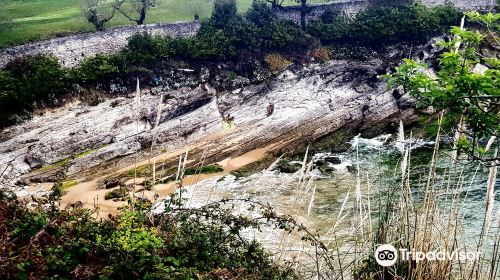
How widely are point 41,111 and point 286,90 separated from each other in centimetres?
1732

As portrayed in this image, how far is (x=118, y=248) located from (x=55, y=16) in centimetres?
3852

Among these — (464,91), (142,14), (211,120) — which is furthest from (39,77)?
(464,91)

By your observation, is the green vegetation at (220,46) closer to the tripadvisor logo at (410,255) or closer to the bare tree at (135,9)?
the bare tree at (135,9)

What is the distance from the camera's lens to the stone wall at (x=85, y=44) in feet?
102

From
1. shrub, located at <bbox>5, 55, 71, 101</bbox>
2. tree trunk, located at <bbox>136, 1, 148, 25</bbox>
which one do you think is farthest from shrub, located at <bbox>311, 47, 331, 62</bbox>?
shrub, located at <bbox>5, 55, 71, 101</bbox>

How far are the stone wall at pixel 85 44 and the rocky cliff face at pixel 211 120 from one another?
4.82 meters

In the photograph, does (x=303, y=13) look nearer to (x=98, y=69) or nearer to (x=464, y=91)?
(x=98, y=69)

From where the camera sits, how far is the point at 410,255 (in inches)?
216

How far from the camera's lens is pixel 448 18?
1554 inches

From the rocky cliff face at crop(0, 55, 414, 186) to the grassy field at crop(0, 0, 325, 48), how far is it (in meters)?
8.13

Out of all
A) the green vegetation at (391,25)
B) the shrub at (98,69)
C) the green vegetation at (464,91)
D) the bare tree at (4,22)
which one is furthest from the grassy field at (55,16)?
the green vegetation at (464,91)

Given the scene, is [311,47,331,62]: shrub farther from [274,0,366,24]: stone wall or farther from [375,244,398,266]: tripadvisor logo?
[375,244,398,266]: tripadvisor logo

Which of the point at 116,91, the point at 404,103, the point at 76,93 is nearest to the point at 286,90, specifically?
the point at 404,103

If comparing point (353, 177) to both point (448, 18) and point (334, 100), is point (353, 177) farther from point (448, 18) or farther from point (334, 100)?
point (448, 18)
